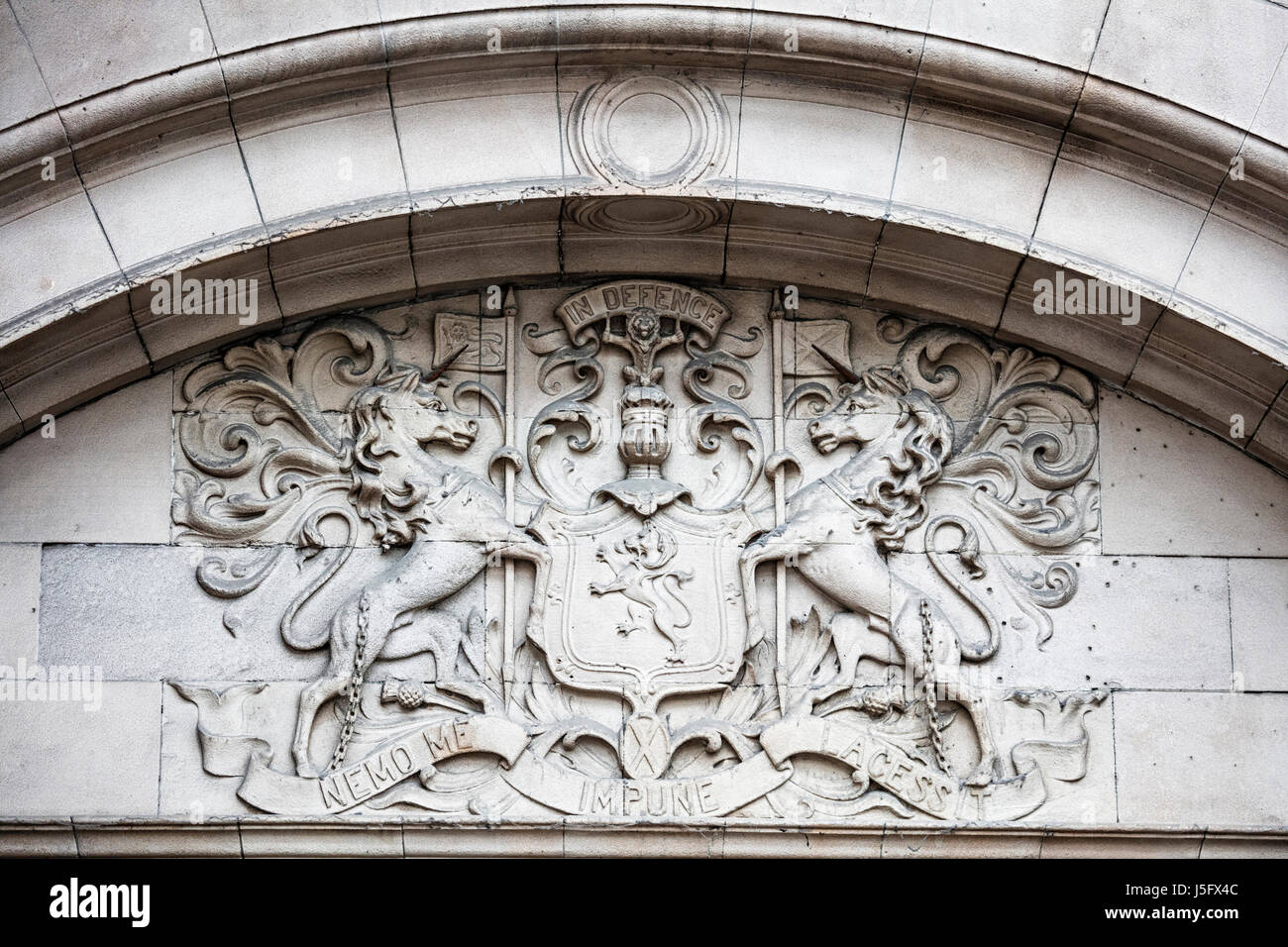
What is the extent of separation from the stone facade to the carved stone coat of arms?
2 centimetres

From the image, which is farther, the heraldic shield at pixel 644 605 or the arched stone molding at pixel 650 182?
the heraldic shield at pixel 644 605

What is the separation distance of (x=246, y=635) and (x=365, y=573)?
47cm

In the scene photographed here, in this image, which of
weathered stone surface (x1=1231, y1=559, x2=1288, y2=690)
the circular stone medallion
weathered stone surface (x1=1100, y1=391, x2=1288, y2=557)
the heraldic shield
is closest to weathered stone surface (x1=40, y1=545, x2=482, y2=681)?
the heraldic shield

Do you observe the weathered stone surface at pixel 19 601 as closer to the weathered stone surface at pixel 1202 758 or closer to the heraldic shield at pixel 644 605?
the heraldic shield at pixel 644 605

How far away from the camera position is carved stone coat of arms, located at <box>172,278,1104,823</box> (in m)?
7.19

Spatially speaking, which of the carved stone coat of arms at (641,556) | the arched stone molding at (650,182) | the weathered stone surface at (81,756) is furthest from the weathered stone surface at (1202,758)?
A: the weathered stone surface at (81,756)

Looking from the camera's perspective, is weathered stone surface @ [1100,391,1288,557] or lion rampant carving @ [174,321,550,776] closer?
lion rampant carving @ [174,321,550,776]

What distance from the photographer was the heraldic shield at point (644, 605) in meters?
7.28

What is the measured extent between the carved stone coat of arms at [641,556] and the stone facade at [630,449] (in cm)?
2

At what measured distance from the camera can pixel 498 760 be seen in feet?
23.5

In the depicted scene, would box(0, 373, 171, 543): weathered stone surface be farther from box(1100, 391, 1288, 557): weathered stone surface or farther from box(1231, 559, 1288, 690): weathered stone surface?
box(1231, 559, 1288, 690): weathered stone surface

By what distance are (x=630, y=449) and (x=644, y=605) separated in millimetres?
578
